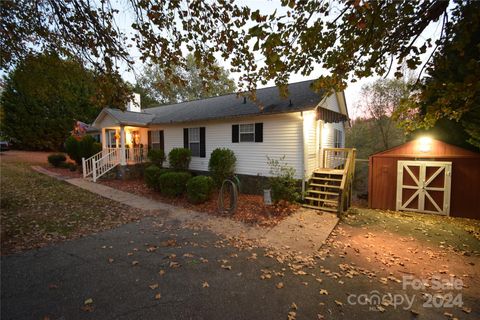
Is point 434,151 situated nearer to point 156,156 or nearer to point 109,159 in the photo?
point 156,156

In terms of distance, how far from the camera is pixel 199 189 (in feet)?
27.1

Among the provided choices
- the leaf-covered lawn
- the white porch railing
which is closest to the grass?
the leaf-covered lawn

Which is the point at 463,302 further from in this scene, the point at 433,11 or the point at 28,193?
the point at 28,193

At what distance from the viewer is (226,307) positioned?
3008mm

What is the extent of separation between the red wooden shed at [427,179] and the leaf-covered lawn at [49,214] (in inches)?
391

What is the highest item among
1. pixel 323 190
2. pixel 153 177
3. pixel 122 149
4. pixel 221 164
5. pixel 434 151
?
pixel 122 149

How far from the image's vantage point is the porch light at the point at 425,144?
8.46 meters

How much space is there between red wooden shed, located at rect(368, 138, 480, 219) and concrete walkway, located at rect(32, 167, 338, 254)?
3.92 meters

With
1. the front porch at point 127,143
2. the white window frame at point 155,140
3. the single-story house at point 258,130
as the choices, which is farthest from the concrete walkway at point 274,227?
the white window frame at point 155,140

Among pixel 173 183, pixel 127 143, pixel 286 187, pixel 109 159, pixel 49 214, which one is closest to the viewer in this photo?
pixel 49 214

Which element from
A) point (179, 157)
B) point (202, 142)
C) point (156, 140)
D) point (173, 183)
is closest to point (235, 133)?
point (202, 142)

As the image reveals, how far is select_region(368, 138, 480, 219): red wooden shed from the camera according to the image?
800cm

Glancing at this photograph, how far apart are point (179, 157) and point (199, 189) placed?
149 inches

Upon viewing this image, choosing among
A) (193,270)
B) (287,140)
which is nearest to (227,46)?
(193,270)
